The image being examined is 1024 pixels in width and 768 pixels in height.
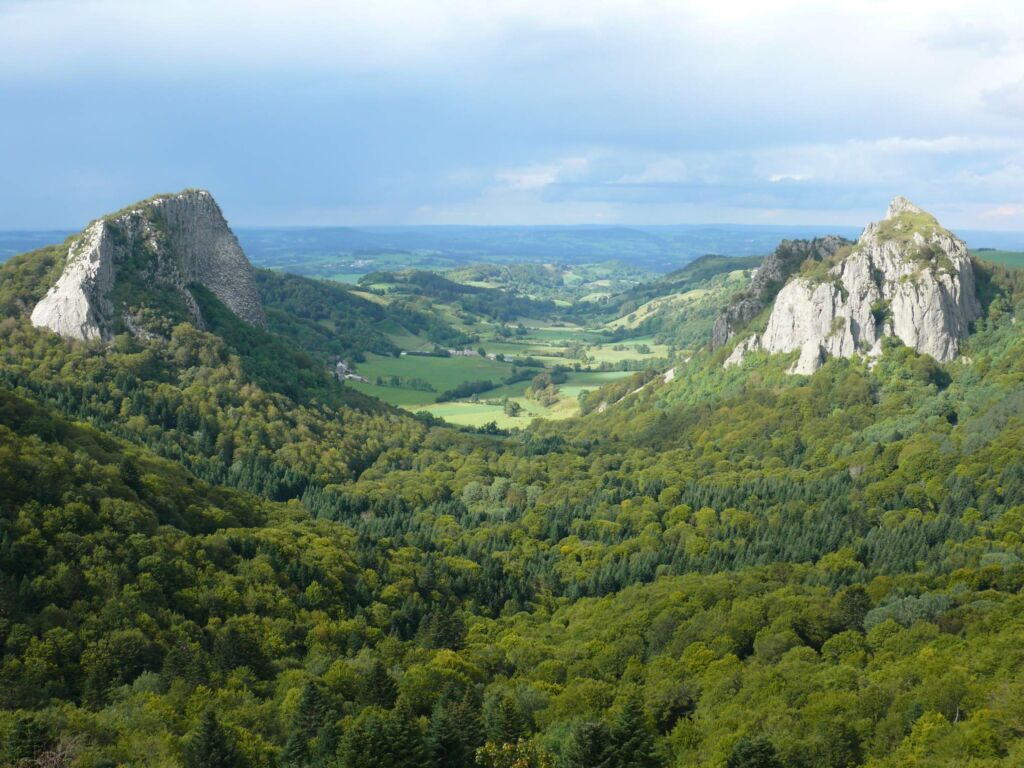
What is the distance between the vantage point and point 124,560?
60375 millimetres

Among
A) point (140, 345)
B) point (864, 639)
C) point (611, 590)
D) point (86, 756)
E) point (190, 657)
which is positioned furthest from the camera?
point (140, 345)

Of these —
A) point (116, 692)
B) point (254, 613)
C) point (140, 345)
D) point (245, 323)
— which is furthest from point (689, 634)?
point (245, 323)

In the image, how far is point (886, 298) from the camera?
156000 millimetres

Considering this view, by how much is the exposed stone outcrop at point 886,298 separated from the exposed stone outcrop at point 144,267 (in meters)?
111

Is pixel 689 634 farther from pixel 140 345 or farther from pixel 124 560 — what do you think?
pixel 140 345

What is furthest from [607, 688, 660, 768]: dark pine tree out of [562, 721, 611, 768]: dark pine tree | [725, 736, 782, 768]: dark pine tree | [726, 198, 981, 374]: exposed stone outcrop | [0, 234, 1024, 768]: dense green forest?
[726, 198, 981, 374]: exposed stone outcrop

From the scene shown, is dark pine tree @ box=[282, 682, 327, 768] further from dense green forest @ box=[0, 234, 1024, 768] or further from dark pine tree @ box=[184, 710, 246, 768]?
dark pine tree @ box=[184, 710, 246, 768]

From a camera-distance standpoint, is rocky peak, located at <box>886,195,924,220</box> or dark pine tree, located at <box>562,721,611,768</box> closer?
dark pine tree, located at <box>562,721,611,768</box>

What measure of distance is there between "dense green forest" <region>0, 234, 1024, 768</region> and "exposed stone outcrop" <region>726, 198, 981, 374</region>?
5.30 metres

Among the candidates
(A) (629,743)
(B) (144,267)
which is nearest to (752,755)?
(A) (629,743)

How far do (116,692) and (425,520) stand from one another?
62718mm

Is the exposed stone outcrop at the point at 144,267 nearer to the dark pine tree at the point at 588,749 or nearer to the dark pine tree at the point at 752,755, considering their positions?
the dark pine tree at the point at 588,749

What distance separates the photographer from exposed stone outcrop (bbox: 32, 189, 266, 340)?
424 feet

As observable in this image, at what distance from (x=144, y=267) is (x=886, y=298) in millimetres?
132362
